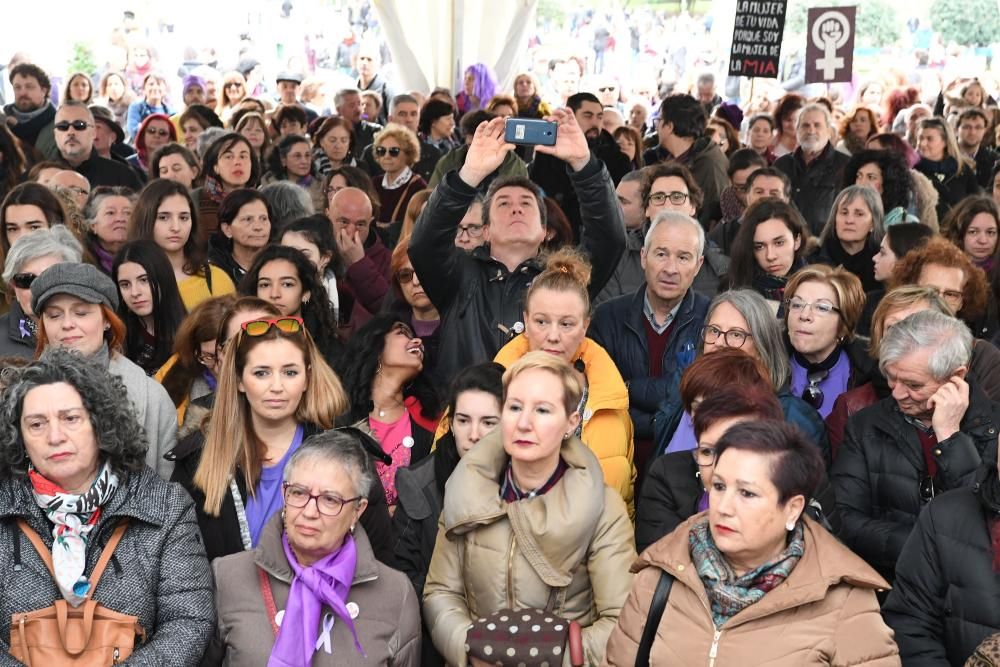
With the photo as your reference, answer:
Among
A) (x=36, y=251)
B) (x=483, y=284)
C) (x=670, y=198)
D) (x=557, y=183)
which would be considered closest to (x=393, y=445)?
(x=483, y=284)

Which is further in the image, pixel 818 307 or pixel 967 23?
pixel 967 23

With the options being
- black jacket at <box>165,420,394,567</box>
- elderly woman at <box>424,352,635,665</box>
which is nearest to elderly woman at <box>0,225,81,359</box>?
black jacket at <box>165,420,394,567</box>

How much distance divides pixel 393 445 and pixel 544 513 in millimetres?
1294

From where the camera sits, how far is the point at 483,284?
578 cm

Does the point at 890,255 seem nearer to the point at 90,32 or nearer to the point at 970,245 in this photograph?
the point at 970,245

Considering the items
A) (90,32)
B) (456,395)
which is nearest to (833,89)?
(90,32)

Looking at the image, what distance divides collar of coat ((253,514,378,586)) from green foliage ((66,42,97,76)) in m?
14.8

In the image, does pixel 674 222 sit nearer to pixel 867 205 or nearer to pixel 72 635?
pixel 867 205

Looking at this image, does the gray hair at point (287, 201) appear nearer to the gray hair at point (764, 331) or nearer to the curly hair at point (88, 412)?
the gray hair at point (764, 331)

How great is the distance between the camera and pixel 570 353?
5086mm

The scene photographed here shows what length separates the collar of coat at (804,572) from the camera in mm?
3475

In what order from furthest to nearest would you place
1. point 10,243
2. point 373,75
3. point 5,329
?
point 373,75 < point 10,243 < point 5,329

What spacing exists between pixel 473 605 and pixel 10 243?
12.5 ft

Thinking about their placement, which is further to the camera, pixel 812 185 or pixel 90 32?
pixel 90 32
